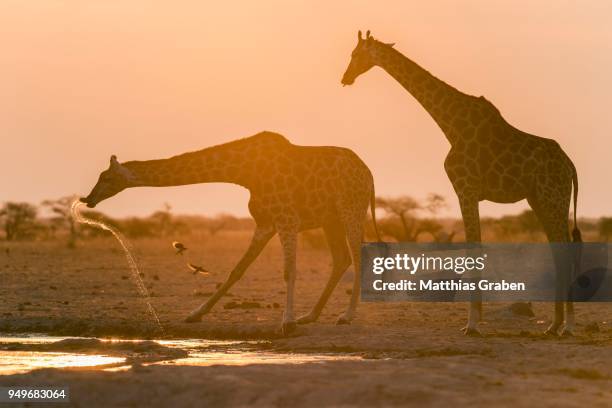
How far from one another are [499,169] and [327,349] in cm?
299

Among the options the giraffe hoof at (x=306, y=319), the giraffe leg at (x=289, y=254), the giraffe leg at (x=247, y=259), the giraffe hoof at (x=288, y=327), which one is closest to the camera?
the giraffe hoof at (x=288, y=327)

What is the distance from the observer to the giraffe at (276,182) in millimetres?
13500

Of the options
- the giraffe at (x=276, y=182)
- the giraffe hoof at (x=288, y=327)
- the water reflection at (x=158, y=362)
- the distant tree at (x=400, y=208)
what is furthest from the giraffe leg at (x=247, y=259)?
the distant tree at (x=400, y=208)

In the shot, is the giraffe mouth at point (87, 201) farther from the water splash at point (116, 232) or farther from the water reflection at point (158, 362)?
the water reflection at point (158, 362)

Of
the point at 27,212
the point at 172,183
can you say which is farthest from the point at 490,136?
the point at 27,212

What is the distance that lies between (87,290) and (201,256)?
1580cm

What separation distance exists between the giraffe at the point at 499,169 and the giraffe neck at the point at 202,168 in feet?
7.32

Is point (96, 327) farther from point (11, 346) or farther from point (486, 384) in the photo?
point (486, 384)

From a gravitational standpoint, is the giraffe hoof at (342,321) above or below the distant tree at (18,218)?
below

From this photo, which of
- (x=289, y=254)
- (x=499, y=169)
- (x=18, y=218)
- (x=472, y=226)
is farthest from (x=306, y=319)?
(x=18, y=218)

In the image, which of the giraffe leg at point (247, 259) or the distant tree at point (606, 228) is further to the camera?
the distant tree at point (606, 228)

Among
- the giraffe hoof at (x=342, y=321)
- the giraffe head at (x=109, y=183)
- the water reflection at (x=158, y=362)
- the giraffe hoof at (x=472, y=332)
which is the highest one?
the giraffe head at (x=109, y=183)

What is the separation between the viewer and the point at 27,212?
5028 centimetres

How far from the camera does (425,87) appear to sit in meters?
13.6
